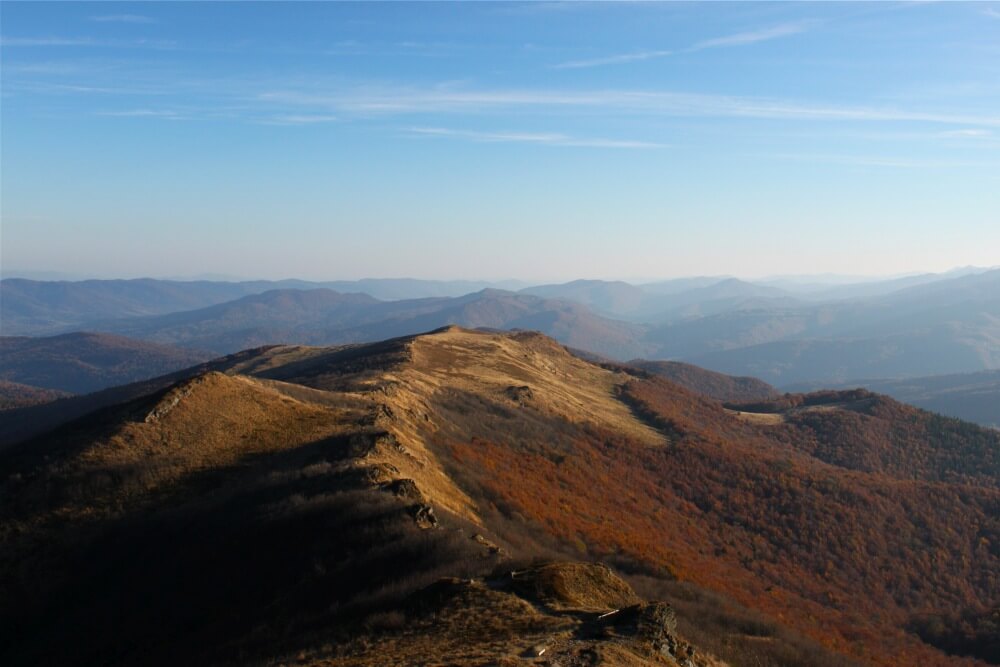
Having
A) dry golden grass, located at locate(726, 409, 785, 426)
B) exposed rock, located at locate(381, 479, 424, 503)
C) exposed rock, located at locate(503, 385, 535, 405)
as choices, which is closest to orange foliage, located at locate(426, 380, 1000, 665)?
exposed rock, located at locate(503, 385, 535, 405)

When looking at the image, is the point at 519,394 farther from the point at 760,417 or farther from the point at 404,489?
the point at 760,417

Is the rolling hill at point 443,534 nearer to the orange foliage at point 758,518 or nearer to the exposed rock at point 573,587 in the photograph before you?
the exposed rock at point 573,587

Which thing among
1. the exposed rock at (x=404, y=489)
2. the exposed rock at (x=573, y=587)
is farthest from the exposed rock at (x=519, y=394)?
the exposed rock at (x=573, y=587)

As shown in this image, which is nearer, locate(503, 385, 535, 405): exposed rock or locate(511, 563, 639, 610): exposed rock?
locate(511, 563, 639, 610): exposed rock

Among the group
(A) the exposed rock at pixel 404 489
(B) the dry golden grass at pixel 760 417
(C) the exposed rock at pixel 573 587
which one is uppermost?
(A) the exposed rock at pixel 404 489

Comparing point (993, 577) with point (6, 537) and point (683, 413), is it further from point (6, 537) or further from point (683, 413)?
point (6, 537)

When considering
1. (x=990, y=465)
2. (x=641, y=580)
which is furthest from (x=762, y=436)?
(x=641, y=580)

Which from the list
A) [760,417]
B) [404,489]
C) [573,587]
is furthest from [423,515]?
[760,417]

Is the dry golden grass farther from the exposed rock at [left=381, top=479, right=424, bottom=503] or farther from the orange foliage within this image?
the exposed rock at [left=381, top=479, right=424, bottom=503]
